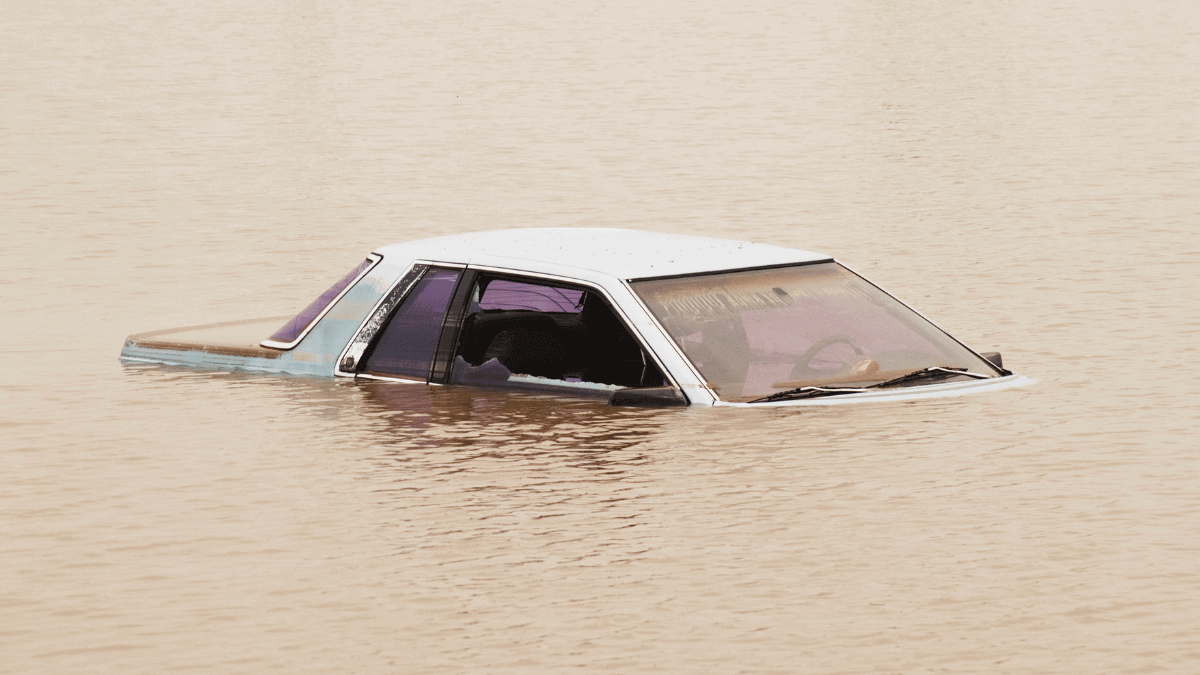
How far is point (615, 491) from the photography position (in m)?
11.2

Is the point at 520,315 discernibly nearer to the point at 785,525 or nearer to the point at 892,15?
the point at 785,525

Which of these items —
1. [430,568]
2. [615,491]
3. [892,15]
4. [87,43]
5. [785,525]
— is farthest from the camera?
[892,15]

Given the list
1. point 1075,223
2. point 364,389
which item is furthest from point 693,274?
point 1075,223

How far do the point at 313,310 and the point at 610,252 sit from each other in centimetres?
180

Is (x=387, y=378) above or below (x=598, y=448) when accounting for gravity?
above

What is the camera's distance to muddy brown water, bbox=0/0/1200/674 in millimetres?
8758

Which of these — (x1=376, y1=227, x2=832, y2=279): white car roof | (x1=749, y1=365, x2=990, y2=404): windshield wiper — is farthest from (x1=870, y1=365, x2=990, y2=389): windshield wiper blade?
(x1=376, y1=227, x2=832, y2=279): white car roof

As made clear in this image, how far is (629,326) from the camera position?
40.2 feet

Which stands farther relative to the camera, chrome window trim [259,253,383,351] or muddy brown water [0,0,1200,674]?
chrome window trim [259,253,383,351]

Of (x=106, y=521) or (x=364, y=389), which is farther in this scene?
(x=364, y=389)

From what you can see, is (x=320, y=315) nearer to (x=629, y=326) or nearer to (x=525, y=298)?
(x=525, y=298)

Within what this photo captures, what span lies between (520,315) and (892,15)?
2499 inches

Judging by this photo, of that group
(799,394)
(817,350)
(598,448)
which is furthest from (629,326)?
(817,350)

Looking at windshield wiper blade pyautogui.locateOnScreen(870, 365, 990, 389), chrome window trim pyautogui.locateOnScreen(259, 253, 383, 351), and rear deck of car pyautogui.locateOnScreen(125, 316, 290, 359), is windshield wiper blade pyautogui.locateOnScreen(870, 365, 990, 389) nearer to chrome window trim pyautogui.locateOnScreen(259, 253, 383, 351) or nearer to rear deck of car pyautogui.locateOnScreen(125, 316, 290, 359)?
chrome window trim pyautogui.locateOnScreen(259, 253, 383, 351)
